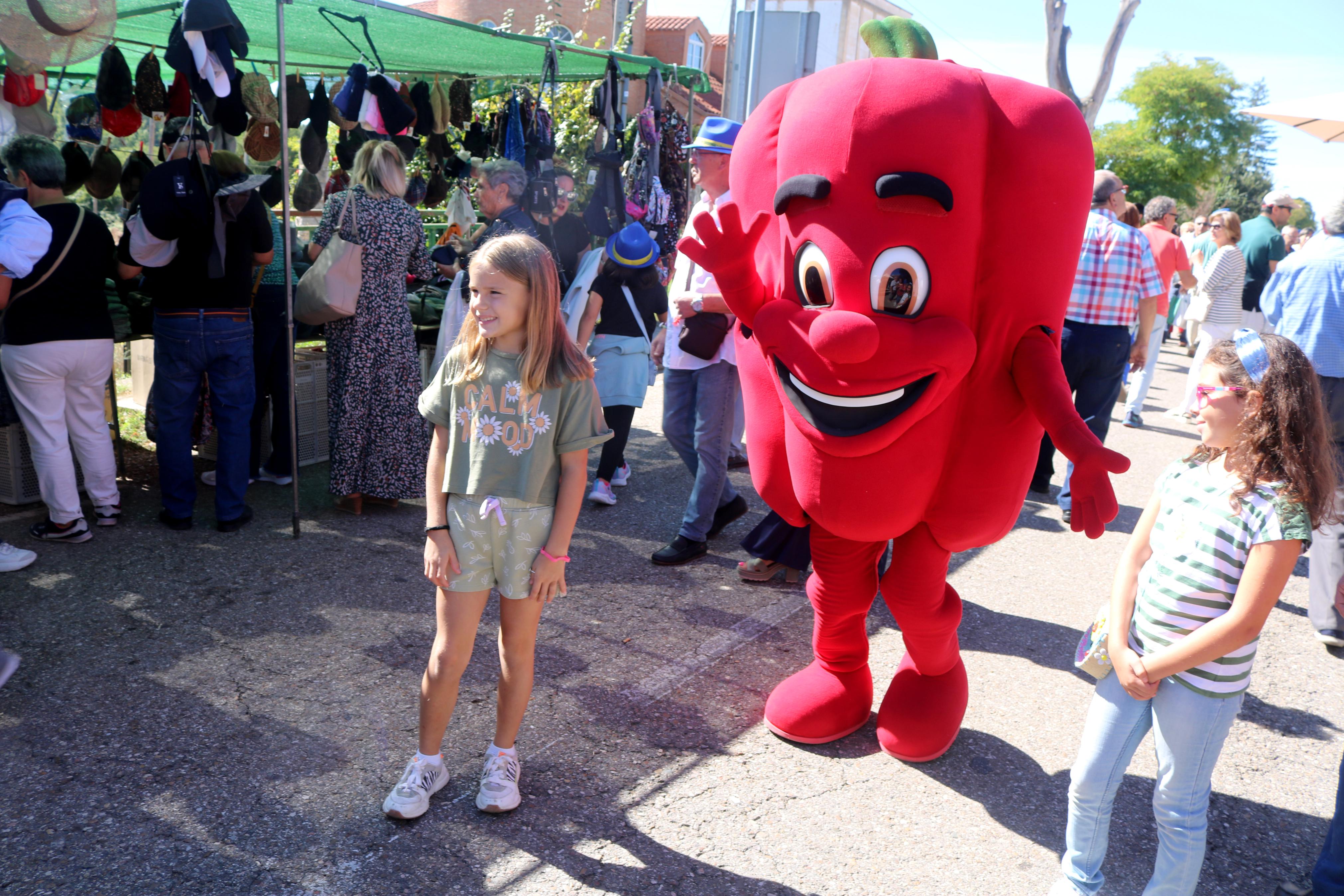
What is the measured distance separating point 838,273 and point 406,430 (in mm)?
3333

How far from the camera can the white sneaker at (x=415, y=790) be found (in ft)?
8.80

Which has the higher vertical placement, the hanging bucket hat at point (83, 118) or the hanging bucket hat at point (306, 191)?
the hanging bucket hat at point (83, 118)

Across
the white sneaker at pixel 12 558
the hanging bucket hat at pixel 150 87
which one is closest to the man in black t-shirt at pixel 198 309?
the white sneaker at pixel 12 558

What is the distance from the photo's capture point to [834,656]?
3268 millimetres

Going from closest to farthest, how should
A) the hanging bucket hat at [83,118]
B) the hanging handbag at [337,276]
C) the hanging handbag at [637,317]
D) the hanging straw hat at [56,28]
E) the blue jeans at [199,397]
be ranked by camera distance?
1. the hanging straw hat at [56,28]
2. the blue jeans at [199,397]
3. the hanging handbag at [337,276]
4. the hanging handbag at [637,317]
5. the hanging bucket hat at [83,118]

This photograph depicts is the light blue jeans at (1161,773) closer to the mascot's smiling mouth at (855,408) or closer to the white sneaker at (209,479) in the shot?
the mascot's smiling mouth at (855,408)

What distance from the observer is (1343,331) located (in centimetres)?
449

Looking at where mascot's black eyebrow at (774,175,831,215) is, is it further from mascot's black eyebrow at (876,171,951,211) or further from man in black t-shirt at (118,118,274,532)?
man in black t-shirt at (118,118,274,532)

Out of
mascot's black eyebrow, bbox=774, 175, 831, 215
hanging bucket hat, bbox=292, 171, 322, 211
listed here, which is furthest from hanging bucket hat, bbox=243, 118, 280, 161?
mascot's black eyebrow, bbox=774, 175, 831, 215

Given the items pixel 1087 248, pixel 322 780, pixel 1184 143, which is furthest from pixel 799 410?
pixel 1184 143

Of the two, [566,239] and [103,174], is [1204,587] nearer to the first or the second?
[566,239]

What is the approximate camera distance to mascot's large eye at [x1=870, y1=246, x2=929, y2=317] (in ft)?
8.39

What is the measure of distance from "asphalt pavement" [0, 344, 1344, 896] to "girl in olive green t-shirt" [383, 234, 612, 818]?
1.22ft

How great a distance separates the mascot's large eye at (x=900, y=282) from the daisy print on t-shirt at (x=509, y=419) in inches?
37.0
